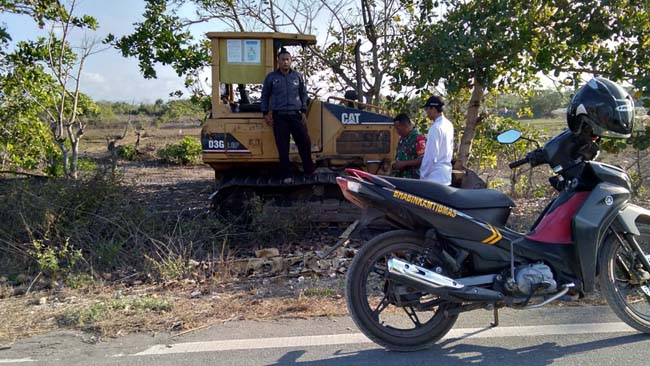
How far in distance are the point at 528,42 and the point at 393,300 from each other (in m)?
6.10

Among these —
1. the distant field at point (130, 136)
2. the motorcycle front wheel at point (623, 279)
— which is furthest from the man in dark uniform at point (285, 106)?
the distant field at point (130, 136)

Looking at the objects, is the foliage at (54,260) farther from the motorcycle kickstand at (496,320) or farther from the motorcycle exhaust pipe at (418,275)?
the motorcycle kickstand at (496,320)

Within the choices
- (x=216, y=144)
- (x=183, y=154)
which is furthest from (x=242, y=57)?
(x=183, y=154)

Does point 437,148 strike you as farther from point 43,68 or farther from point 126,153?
point 126,153

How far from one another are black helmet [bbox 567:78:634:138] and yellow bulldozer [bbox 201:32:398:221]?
4.71 metres

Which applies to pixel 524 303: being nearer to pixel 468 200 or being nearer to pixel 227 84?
pixel 468 200

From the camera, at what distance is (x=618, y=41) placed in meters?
8.31

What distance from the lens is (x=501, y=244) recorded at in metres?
3.84

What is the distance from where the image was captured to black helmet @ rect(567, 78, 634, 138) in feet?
12.7

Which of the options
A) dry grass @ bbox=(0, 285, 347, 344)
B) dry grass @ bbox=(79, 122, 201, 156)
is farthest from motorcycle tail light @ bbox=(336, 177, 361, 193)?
dry grass @ bbox=(79, 122, 201, 156)

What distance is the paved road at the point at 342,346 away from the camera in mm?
3715

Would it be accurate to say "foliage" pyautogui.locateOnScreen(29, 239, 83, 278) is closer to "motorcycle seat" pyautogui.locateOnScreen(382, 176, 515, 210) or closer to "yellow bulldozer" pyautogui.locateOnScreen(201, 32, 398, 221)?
"yellow bulldozer" pyautogui.locateOnScreen(201, 32, 398, 221)

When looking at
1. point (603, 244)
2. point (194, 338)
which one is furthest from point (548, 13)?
point (194, 338)

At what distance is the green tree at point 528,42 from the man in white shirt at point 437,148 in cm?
280
